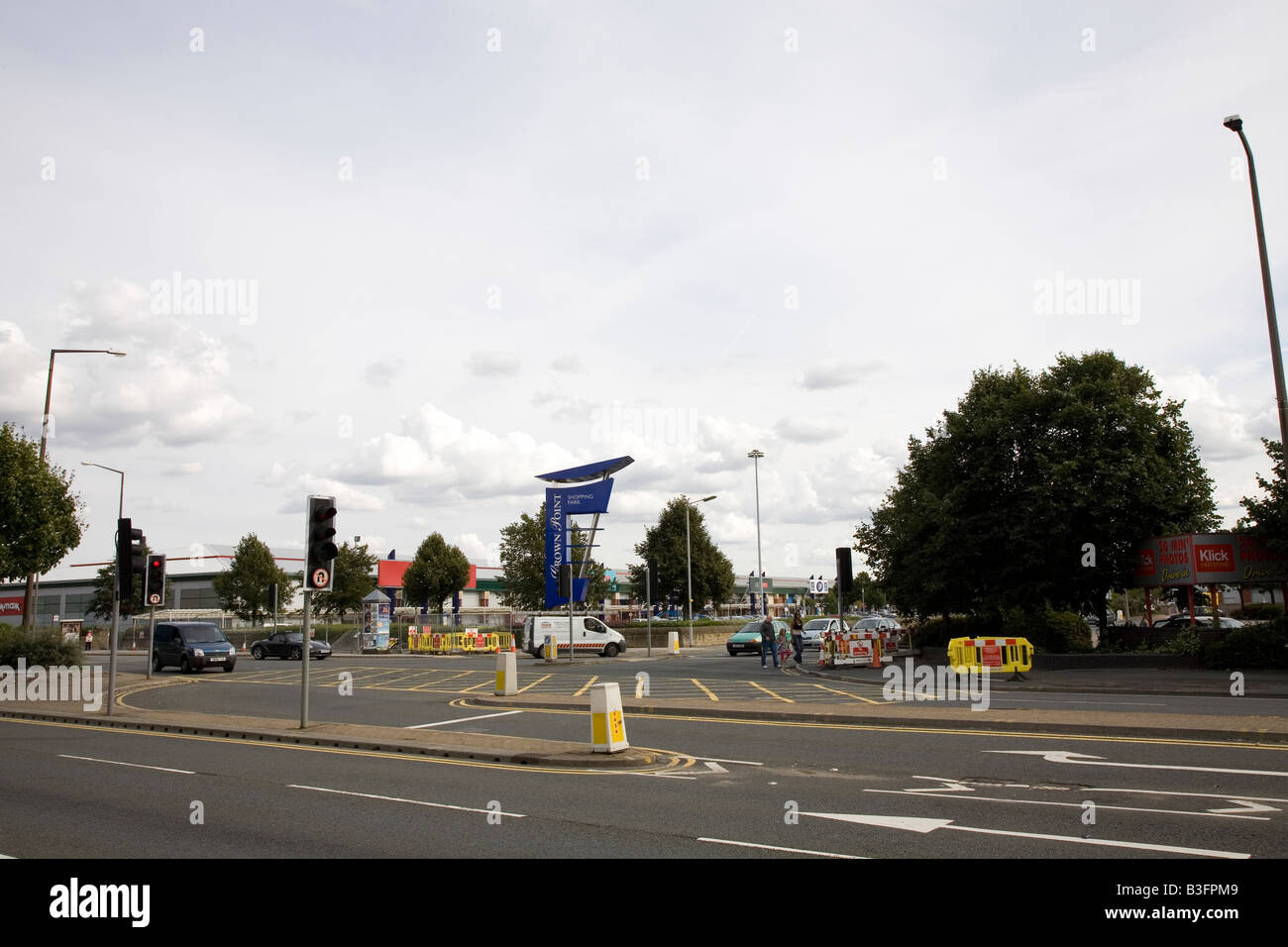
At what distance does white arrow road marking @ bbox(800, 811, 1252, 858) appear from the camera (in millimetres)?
6859

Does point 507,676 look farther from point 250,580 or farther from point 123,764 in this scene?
point 250,580

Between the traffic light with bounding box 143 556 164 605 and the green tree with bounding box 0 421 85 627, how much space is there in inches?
283

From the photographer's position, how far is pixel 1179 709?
624 inches


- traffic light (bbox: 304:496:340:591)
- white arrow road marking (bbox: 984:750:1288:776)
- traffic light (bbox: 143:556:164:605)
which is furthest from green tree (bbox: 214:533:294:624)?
white arrow road marking (bbox: 984:750:1288:776)

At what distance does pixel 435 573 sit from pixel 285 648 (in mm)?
34317

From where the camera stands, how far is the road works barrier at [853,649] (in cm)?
2944

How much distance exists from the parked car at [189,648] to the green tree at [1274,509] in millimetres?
32672

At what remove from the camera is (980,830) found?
→ 7.71m

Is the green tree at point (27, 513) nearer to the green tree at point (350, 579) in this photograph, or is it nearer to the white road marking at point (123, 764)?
the white road marking at point (123, 764)

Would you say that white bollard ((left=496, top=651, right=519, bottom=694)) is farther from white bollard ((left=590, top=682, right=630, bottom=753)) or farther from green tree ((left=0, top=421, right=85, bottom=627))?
green tree ((left=0, top=421, right=85, bottom=627))

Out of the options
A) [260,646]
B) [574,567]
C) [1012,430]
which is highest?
[1012,430]

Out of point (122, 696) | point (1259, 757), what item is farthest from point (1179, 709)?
point (122, 696)
